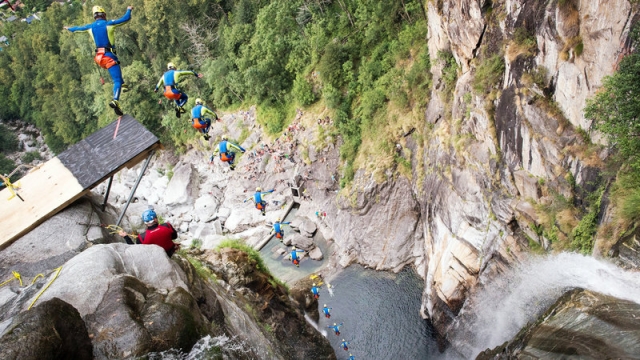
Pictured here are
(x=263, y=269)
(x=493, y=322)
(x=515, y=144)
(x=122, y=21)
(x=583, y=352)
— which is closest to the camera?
(x=583, y=352)

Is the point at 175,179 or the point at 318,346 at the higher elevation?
the point at 175,179

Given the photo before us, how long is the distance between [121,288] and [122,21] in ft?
22.9

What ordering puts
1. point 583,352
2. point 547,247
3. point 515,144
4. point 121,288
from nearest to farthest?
point 121,288 < point 583,352 < point 547,247 < point 515,144

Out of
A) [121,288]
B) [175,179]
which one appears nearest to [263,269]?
[121,288]

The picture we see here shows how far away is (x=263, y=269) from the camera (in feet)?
41.2

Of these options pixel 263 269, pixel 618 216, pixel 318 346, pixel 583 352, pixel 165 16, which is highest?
pixel 165 16

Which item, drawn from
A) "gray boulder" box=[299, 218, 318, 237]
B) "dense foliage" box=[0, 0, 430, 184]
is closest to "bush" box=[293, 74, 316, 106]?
"dense foliage" box=[0, 0, 430, 184]

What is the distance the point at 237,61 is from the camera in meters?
35.1

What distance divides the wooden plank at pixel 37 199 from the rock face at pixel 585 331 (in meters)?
11.2

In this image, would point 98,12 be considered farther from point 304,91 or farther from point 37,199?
point 304,91

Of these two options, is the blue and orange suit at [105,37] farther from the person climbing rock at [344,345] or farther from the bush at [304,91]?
the bush at [304,91]

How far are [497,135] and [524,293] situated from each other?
6.48m

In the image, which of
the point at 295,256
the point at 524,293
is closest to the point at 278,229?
the point at 295,256

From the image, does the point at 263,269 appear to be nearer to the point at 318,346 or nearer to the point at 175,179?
the point at 318,346
